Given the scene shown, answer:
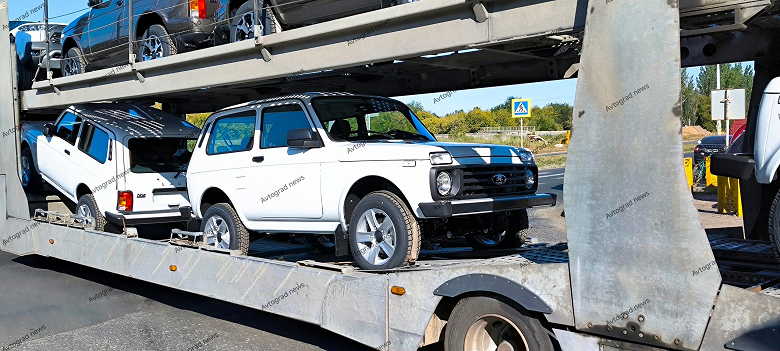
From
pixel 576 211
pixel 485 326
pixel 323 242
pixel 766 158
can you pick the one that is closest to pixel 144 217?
pixel 323 242

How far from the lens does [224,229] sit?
769 cm

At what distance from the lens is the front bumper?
5.61m

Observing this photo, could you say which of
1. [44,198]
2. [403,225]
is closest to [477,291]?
[403,225]

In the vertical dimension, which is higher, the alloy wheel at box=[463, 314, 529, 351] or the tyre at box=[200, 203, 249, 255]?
the tyre at box=[200, 203, 249, 255]

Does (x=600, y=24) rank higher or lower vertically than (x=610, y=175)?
higher

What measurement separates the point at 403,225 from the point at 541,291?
168 centimetres

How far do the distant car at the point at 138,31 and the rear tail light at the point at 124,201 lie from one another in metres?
1.78

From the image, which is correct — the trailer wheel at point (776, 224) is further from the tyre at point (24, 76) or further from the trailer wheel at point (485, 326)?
the tyre at point (24, 76)

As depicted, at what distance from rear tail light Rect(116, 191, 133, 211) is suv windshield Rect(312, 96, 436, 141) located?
11.7 feet

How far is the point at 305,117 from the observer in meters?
6.98

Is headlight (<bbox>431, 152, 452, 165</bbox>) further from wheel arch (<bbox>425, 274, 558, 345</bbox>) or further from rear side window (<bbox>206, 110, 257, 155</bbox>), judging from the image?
rear side window (<bbox>206, 110, 257, 155</bbox>)

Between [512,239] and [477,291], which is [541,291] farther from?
[512,239]

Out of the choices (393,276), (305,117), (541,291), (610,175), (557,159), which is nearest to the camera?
(610,175)

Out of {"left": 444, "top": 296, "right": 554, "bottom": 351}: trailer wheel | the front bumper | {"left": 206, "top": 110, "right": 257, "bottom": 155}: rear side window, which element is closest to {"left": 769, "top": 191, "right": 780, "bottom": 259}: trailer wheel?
{"left": 444, "top": 296, "right": 554, "bottom": 351}: trailer wheel
